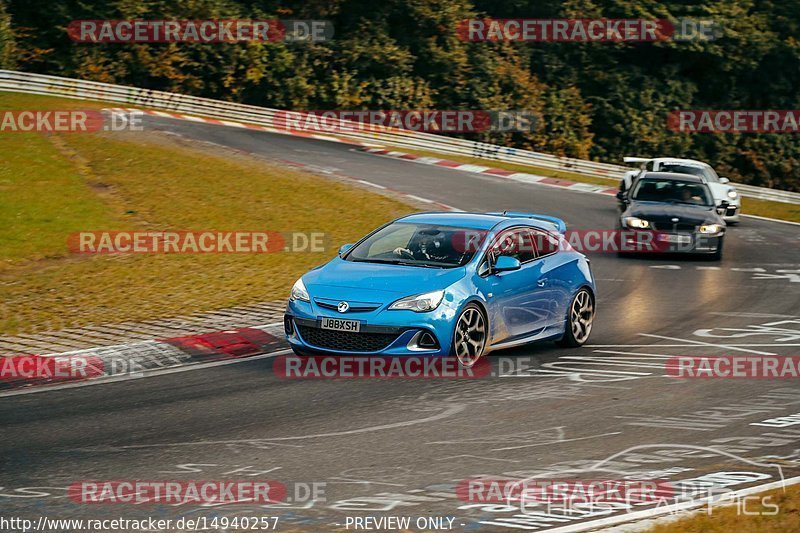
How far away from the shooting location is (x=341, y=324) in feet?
37.9

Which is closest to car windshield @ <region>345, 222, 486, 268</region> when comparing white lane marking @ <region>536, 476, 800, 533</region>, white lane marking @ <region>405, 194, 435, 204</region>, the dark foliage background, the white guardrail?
white lane marking @ <region>536, 476, 800, 533</region>

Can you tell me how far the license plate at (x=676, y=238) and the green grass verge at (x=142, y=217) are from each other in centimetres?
568

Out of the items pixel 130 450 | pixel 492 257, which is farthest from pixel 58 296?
pixel 130 450

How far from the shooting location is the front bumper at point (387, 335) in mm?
11445

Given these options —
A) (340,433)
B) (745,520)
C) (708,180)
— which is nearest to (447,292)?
(340,433)

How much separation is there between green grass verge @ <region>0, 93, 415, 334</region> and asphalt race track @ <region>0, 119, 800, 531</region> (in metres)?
4.04

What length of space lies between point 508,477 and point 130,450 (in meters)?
2.81

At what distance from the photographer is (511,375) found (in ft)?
38.9

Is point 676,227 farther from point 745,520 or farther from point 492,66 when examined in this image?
point 492,66

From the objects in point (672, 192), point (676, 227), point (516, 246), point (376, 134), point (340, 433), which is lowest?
point (340, 433)

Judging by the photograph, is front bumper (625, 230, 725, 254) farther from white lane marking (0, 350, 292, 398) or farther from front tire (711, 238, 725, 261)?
white lane marking (0, 350, 292, 398)

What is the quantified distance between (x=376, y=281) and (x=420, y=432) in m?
2.78

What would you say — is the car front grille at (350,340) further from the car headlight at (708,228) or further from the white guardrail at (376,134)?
the white guardrail at (376,134)

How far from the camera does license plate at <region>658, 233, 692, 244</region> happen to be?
22141 mm
